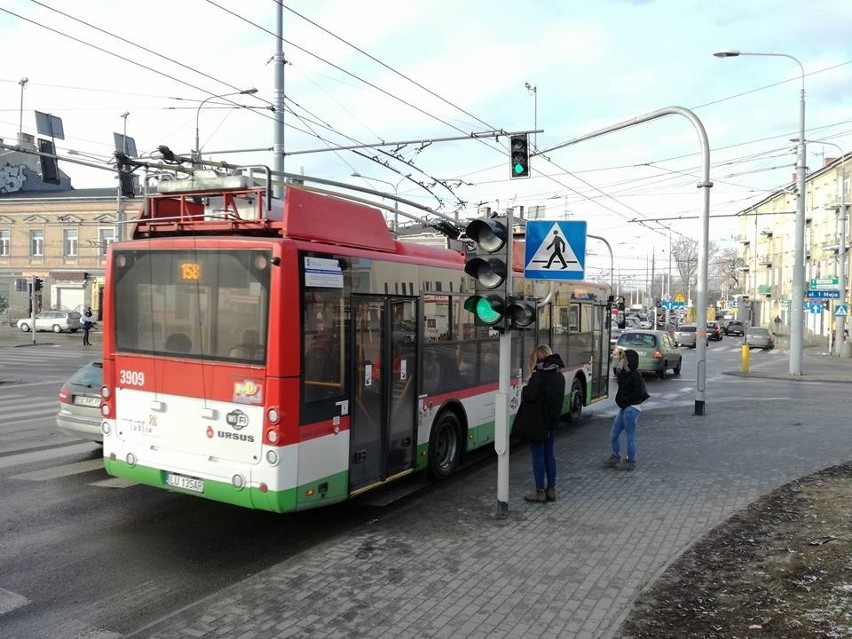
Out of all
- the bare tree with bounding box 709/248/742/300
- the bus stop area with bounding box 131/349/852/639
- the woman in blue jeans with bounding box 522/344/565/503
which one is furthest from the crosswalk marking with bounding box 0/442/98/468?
the bare tree with bounding box 709/248/742/300

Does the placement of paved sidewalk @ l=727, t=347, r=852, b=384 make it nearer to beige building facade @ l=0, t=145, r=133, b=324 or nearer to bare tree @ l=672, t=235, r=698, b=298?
beige building facade @ l=0, t=145, r=133, b=324

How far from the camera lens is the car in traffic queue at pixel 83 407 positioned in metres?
9.41

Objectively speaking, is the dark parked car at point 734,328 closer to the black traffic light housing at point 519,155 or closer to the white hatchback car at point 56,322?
the white hatchback car at point 56,322

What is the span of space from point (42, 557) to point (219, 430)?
183 centimetres

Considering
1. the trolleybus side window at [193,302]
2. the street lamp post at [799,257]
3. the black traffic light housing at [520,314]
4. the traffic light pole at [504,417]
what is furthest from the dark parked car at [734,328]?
the trolleybus side window at [193,302]

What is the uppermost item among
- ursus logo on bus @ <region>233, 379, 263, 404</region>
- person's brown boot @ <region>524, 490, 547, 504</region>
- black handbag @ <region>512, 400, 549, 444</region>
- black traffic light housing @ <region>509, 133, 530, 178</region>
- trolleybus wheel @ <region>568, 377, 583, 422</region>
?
black traffic light housing @ <region>509, 133, 530, 178</region>

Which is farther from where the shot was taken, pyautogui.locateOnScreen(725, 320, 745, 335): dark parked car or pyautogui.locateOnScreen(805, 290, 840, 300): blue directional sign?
pyautogui.locateOnScreen(725, 320, 745, 335): dark parked car

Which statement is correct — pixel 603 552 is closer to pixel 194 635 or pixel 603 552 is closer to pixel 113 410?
pixel 194 635

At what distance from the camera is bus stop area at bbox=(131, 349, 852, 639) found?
461 centimetres

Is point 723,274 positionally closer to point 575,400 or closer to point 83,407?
point 575,400

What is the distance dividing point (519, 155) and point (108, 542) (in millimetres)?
9667

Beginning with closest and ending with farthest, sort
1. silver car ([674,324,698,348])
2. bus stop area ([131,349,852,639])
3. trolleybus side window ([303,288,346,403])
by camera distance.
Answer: bus stop area ([131,349,852,639])
trolleybus side window ([303,288,346,403])
silver car ([674,324,698,348])

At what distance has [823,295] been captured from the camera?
98.5 feet

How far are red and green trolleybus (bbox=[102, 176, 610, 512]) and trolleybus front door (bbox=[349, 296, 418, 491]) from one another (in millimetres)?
21
